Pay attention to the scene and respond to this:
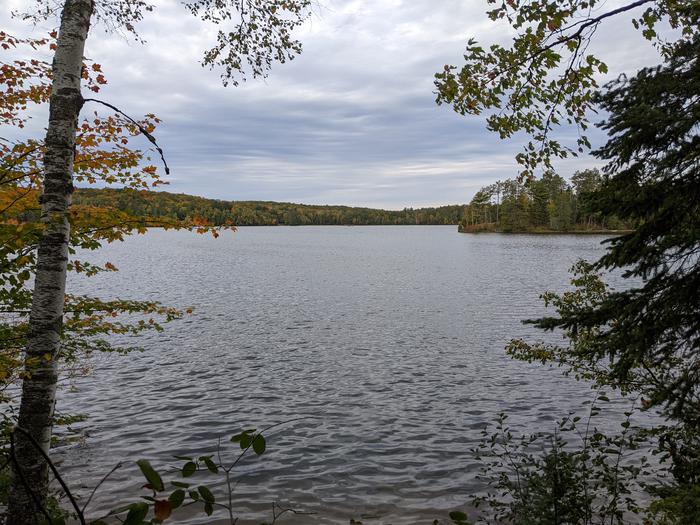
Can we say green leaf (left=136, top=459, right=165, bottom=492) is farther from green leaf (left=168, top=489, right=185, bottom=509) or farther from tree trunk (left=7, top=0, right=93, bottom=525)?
tree trunk (left=7, top=0, right=93, bottom=525)

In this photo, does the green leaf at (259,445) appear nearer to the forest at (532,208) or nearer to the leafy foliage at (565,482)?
the leafy foliage at (565,482)

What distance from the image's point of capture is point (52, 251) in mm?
5281

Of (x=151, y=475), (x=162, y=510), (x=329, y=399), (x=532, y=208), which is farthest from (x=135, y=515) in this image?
(x=532, y=208)

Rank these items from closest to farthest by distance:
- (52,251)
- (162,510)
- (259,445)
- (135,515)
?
(135,515) < (162,510) < (259,445) < (52,251)

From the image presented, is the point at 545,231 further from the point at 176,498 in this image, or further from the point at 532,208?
the point at 176,498

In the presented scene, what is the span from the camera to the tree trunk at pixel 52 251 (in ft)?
17.3

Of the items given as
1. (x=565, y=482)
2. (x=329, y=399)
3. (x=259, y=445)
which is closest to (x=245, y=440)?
(x=259, y=445)

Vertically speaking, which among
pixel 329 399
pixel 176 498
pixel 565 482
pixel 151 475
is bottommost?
pixel 329 399

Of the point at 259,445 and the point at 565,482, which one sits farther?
the point at 565,482

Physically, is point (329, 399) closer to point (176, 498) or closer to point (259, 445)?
point (259, 445)

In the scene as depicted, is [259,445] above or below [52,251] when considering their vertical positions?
below

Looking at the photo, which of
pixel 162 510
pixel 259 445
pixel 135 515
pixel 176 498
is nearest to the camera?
pixel 135 515

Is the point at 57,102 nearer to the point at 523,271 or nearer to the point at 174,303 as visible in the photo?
the point at 174,303

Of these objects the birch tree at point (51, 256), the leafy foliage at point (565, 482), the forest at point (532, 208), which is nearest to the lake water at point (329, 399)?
the leafy foliage at point (565, 482)
